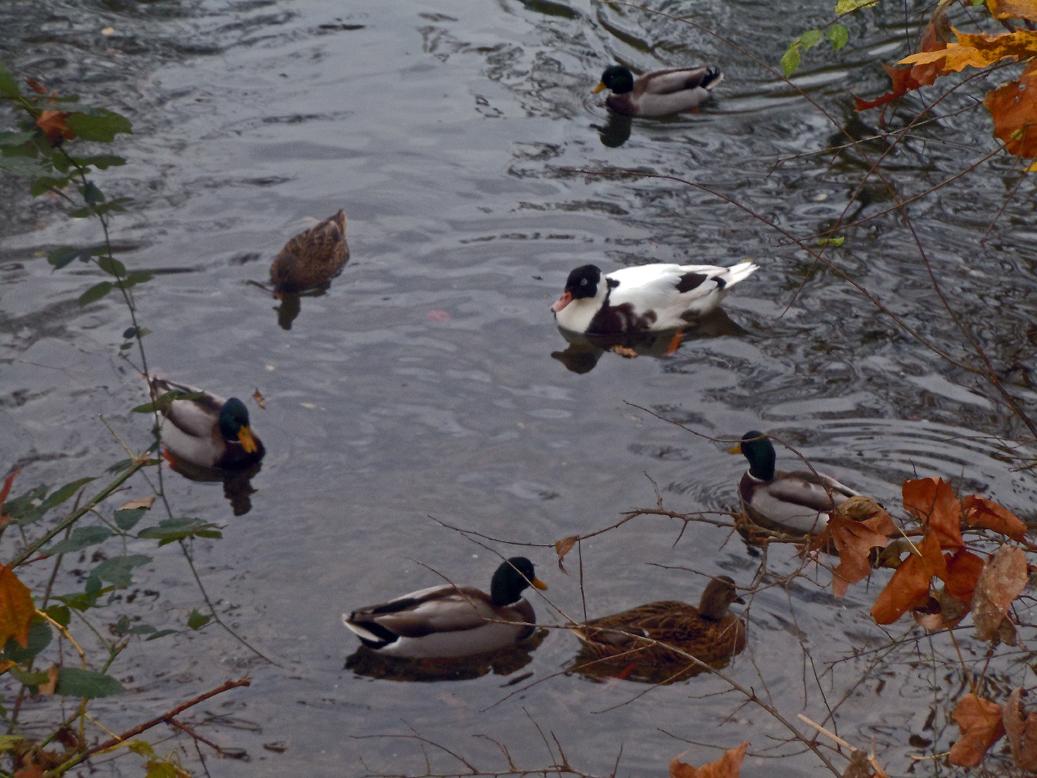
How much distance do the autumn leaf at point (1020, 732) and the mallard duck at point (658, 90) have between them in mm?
9735

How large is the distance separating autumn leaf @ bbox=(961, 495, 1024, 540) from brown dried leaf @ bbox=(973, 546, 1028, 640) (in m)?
0.32

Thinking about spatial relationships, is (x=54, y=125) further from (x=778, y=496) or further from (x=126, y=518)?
(x=778, y=496)

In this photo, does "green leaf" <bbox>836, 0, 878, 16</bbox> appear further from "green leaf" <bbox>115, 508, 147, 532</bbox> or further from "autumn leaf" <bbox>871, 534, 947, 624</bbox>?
"green leaf" <bbox>115, 508, 147, 532</bbox>

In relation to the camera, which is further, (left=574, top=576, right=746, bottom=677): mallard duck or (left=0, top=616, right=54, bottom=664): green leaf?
(left=574, top=576, right=746, bottom=677): mallard duck

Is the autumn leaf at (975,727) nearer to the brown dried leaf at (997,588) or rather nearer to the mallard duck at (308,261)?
the brown dried leaf at (997,588)

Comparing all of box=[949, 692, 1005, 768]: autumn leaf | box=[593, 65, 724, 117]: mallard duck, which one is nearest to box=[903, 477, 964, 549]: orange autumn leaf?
box=[949, 692, 1005, 768]: autumn leaf

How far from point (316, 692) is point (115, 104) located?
7.14m

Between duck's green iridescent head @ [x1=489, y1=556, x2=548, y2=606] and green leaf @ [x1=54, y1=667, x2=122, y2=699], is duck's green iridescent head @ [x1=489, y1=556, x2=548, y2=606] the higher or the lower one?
the lower one

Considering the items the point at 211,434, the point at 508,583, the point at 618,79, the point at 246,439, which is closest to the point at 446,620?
the point at 508,583

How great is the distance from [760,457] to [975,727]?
16.4ft

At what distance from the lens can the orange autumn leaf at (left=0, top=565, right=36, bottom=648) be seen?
222 centimetres

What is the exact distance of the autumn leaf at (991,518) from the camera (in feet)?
8.52

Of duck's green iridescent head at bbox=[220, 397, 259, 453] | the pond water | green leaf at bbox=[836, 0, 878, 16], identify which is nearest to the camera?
green leaf at bbox=[836, 0, 878, 16]

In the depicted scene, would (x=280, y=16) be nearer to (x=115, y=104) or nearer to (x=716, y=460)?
(x=115, y=104)
